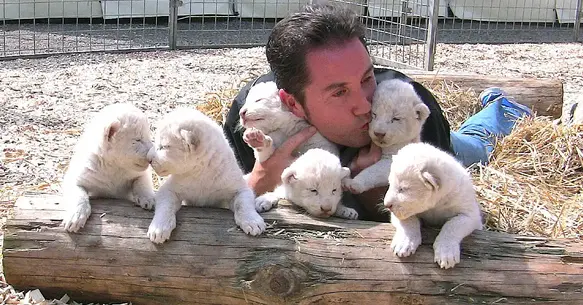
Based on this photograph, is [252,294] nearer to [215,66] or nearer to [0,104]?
[0,104]

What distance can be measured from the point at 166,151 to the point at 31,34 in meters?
8.70

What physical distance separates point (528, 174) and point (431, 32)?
160 inches

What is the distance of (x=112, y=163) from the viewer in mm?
4422

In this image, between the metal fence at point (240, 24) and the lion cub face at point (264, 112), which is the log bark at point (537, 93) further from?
the lion cub face at point (264, 112)

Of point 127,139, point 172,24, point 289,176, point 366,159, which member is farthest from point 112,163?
point 172,24

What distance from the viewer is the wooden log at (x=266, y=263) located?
3.81 m

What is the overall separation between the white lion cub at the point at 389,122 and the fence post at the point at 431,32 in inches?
210

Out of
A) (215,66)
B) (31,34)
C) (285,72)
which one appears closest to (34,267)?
(285,72)

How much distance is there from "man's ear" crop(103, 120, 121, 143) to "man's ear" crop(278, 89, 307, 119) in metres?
1.13

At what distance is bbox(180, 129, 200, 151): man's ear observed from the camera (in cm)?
413

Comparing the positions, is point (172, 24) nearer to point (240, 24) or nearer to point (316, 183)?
point (240, 24)

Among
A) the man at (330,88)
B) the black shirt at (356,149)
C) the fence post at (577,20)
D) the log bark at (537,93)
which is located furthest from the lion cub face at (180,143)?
the fence post at (577,20)

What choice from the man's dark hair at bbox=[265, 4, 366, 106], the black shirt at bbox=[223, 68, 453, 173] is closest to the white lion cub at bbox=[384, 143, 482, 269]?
the man's dark hair at bbox=[265, 4, 366, 106]

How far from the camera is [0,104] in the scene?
8.52m
